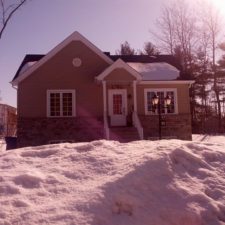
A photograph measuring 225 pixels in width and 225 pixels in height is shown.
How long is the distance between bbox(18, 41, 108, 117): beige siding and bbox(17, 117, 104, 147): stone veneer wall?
0.38m

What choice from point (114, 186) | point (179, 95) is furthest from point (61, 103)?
point (114, 186)

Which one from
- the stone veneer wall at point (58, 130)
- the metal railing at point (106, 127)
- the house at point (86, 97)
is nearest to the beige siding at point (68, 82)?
the house at point (86, 97)

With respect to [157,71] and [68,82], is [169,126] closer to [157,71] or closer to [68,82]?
[157,71]

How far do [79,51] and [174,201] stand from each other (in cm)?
1460

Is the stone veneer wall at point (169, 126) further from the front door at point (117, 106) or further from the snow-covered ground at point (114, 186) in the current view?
the snow-covered ground at point (114, 186)

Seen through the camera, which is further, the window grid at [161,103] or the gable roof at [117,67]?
the window grid at [161,103]

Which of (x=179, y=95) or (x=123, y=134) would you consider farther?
(x=179, y=95)

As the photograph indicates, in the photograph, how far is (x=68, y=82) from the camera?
18.2m

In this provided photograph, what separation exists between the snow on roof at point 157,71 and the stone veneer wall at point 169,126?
2077 millimetres

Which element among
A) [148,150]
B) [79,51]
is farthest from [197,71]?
[148,150]

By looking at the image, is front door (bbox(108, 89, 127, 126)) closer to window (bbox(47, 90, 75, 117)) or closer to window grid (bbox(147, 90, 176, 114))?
window grid (bbox(147, 90, 176, 114))

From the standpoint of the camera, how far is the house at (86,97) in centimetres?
1769

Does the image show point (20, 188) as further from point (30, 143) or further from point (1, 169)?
point (30, 143)

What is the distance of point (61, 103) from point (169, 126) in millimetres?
5644
